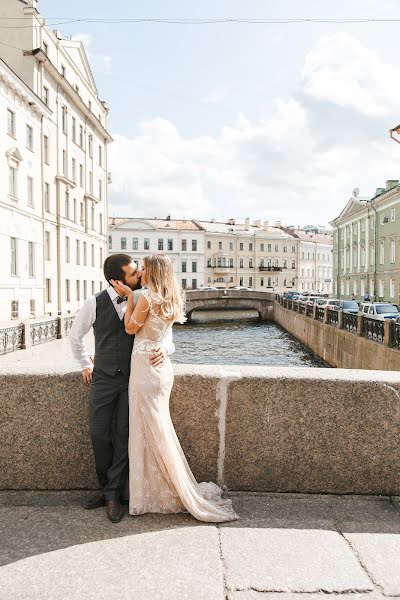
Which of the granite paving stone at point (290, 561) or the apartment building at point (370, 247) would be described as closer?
the granite paving stone at point (290, 561)

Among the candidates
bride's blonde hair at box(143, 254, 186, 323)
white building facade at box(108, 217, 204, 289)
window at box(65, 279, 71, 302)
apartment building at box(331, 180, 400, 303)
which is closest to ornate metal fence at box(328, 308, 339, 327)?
apartment building at box(331, 180, 400, 303)

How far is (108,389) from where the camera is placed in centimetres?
311

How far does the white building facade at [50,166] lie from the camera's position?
2700 centimetres

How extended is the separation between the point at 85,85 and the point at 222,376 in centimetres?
4303

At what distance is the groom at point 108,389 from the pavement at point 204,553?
266 mm

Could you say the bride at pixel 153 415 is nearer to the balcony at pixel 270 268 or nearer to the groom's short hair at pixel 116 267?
the groom's short hair at pixel 116 267

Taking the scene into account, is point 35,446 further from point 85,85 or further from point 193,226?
point 193,226

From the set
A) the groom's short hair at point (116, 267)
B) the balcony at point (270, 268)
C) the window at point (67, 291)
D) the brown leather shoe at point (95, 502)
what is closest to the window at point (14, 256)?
the window at point (67, 291)

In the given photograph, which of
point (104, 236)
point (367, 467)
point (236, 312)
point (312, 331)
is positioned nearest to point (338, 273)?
point (236, 312)

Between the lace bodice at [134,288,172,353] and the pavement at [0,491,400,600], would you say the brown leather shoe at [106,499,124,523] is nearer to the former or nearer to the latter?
the pavement at [0,491,400,600]

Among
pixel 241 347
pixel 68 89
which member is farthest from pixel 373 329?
pixel 68 89

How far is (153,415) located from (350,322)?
19.4m

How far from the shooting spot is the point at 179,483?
289 centimetres

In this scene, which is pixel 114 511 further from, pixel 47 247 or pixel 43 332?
pixel 47 247
